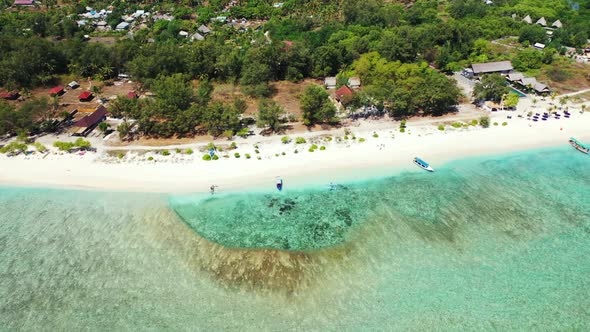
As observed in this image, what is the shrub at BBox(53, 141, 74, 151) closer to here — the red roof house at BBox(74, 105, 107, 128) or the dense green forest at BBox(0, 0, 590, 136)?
the red roof house at BBox(74, 105, 107, 128)

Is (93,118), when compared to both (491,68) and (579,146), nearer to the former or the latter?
(491,68)

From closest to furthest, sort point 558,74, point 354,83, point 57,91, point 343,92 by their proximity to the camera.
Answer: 1. point 343,92
2. point 354,83
3. point 57,91
4. point 558,74

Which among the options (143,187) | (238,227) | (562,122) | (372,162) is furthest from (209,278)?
(562,122)

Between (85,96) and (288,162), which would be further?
(85,96)

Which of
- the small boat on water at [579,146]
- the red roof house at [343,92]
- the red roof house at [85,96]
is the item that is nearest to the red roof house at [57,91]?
the red roof house at [85,96]

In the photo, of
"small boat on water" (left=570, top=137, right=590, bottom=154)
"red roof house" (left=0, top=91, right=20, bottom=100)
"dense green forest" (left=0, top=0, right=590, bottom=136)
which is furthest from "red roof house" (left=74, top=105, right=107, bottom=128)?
"small boat on water" (left=570, top=137, right=590, bottom=154)

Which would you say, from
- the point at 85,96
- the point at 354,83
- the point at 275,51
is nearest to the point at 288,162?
the point at 354,83
